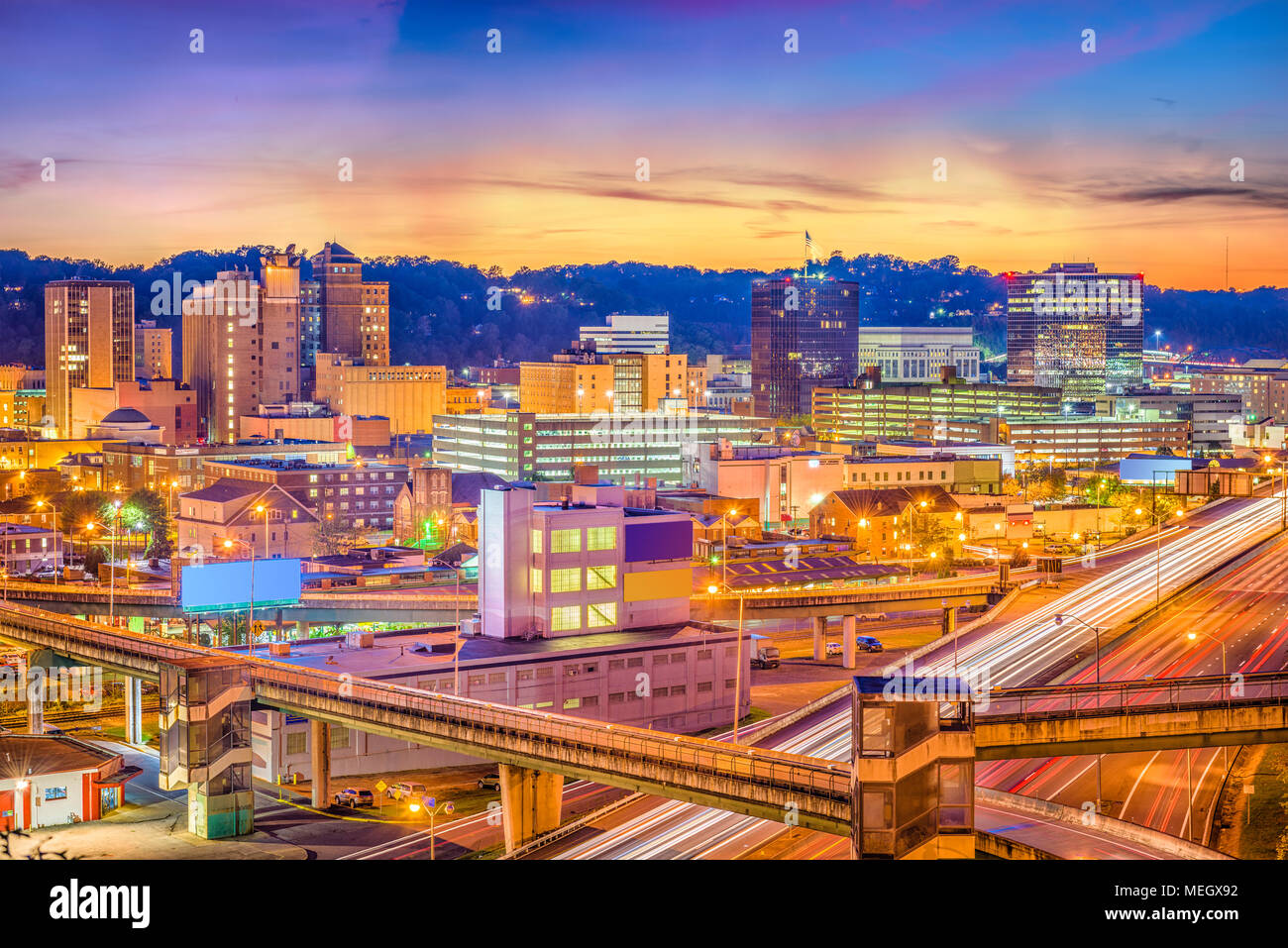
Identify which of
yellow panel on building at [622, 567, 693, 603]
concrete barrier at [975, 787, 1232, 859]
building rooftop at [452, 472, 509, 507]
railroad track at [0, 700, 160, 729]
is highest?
building rooftop at [452, 472, 509, 507]

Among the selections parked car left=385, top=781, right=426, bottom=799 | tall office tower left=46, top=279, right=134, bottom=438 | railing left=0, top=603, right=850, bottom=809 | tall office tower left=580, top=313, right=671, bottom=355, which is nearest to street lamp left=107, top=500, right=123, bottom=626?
railing left=0, top=603, right=850, bottom=809

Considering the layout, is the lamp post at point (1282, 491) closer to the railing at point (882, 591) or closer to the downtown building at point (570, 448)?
the railing at point (882, 591)

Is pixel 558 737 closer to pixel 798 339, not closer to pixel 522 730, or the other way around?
pixel 522 730

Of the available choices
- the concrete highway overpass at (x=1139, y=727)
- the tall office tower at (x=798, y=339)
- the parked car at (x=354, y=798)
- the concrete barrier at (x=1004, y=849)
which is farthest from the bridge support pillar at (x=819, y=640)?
the tall office tower at (x=798, y=339)

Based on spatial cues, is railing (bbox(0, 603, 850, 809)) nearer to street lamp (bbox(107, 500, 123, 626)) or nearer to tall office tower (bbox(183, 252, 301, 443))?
street lamp (bbox(107, 500, 123, 626))
